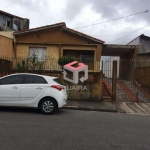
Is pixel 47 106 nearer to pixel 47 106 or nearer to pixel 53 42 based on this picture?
pixel 47 106

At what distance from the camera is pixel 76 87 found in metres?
11.6

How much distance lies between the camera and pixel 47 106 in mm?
7910

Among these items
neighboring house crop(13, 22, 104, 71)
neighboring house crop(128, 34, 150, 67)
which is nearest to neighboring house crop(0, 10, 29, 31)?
neighboring house crop(13, 22, 104, 71)

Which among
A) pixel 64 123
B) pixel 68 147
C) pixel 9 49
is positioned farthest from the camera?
pixel 9 49

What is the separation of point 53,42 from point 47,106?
9.30 meters

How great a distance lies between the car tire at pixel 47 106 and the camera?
788 cm

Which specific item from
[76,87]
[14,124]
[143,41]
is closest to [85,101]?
[76,87]

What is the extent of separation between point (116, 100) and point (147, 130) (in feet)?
19.0

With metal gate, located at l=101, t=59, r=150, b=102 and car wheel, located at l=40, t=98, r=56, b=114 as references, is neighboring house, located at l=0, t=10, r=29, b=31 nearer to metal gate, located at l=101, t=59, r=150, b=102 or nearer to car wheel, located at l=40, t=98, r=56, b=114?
metal gate, located at l=101, t=59, r=150, b=102

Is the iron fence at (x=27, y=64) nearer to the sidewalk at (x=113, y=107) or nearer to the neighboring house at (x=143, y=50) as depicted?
the sidewalk at (x=113, y=107)

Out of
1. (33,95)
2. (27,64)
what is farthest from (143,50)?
(33,95)

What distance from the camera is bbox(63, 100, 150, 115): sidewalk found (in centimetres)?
978

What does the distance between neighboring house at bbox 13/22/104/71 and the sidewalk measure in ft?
18.0

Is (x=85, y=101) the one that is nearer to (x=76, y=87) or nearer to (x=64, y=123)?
(x=76, y=87)
